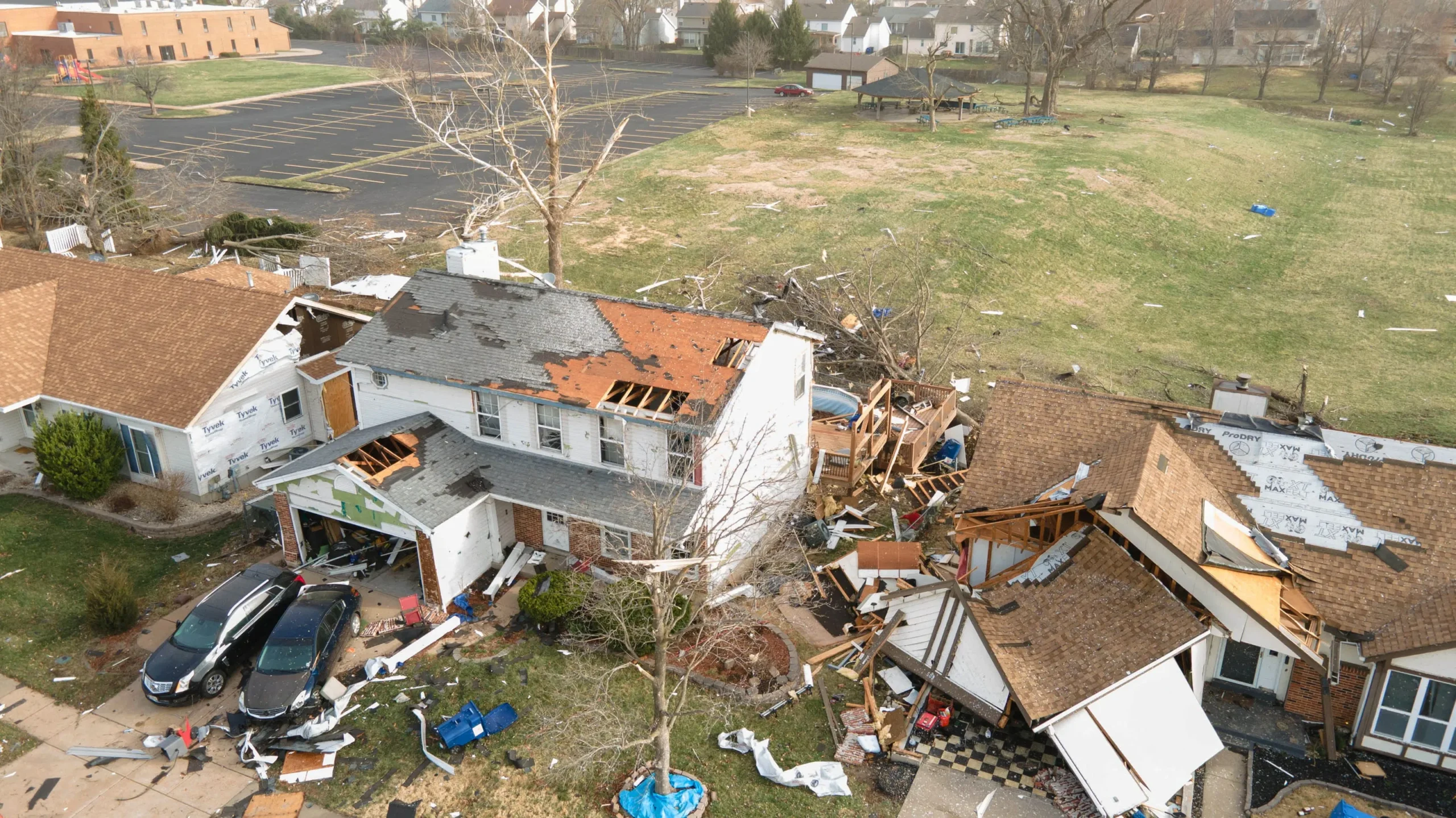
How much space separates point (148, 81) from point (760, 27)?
54581 mm

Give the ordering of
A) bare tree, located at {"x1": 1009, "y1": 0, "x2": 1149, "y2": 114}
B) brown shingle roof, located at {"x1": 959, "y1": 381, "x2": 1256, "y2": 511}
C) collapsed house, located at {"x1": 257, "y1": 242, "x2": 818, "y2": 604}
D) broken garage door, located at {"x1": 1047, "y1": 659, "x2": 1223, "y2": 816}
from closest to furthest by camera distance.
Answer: broken garage door, located at {"x1": 1047, "y1": 659, "x2": 1223, "y2": 816}, brown shingle roof, located at {"x1": 959, "y1": 381, "x2": 1256, "y2": 511}, collapsed house, located at {"x1": 257, "y1": 242, "x2": 818, "y2": 604}, bare tree, located at {"x1": 1009, "y1": 0, "x2": 1149, "y2": 114}

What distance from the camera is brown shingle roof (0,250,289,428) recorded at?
79.1 feet

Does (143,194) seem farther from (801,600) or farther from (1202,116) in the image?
(1202,116)

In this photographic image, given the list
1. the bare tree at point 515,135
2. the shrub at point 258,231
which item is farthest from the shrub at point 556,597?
the shrub at point 258,231

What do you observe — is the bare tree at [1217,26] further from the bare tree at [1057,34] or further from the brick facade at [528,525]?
the brick facade at [528,525]

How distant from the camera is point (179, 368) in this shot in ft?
80.5

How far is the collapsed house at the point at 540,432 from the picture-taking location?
65.6 feet

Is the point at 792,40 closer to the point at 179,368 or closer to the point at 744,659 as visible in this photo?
the point at 179,368

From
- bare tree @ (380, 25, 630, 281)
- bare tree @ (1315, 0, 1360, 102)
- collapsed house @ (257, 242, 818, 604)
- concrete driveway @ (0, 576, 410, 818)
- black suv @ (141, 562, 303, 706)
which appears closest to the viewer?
concrete driveway @ (0, 576, 410, 818)

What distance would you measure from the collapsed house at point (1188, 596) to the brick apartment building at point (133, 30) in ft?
327

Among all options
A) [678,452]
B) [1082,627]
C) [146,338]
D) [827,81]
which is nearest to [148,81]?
[827,81]

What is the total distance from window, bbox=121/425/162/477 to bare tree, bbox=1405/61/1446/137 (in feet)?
261

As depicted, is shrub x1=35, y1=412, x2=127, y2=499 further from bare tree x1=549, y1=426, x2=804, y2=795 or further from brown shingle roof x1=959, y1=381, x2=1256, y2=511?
brown shingle roof x1=959, y1=381, x2=1256, y2=511

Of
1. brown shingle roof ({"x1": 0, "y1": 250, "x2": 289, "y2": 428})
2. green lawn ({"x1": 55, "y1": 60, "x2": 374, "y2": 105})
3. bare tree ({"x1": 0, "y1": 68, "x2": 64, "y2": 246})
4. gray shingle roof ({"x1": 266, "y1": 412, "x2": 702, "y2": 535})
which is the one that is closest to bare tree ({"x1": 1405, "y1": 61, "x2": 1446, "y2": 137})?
gray shingle roof ({"x1": 266, "y1": 412, "x2": 702, "y2": 535})
